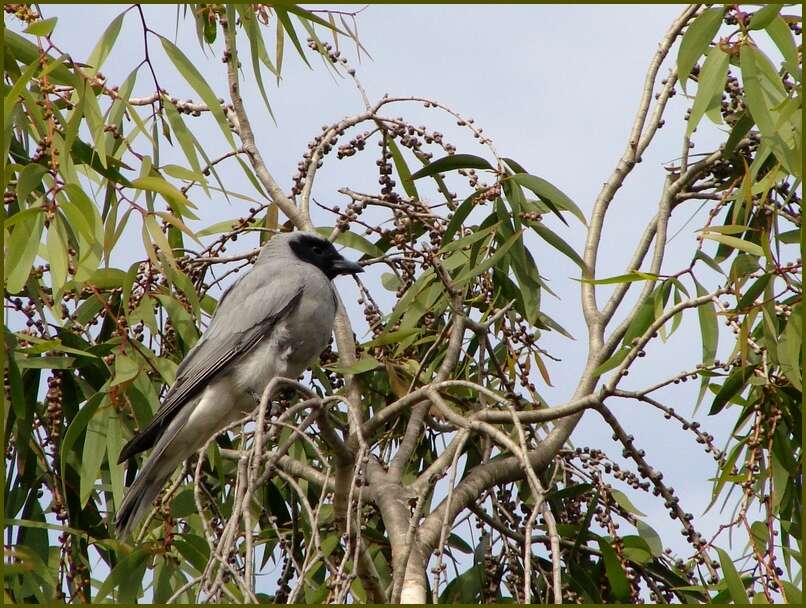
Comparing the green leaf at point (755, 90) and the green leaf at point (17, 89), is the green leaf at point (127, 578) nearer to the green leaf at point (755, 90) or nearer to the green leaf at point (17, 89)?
the green leaf at point (17, 89)

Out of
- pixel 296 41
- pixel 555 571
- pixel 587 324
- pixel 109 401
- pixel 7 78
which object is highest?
pixel 296 41

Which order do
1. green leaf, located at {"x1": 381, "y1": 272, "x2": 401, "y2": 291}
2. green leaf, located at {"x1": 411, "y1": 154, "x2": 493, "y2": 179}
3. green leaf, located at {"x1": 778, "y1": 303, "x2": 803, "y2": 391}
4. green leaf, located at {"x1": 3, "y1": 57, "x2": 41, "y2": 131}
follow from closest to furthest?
1. green leaf, located at {"x1": 3, "y1": 57, "x2": 41, "y2": 131}
2. green leaf, located at {"x1": 778, "y1": 303, "x2": 803, "y2": 391}
3. green leaf, located at {"x1": 411, "y1": 154, "x2": 493, "y2": 179}
4. green leaf, located at {"x1": 381, "y1": 272, "x2": 401, "y2": 291}

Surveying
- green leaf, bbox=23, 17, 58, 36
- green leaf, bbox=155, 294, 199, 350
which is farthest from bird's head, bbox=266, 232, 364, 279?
green leaf, bbox=23, 17, 58, 36

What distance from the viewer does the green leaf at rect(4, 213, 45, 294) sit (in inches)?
109

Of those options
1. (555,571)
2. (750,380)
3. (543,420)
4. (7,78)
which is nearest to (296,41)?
(7,78)

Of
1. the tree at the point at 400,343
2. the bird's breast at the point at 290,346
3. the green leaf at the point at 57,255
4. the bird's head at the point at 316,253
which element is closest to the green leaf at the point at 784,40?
the tree at the point at 400,343

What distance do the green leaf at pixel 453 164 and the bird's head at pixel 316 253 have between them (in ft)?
2.29

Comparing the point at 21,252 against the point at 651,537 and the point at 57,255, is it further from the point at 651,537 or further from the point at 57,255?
the point at 651,537

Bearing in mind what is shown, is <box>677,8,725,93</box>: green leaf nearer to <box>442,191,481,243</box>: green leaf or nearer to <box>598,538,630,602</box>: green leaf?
<box>442,191,481,243</box>: green leaf

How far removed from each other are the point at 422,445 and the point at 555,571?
2.08 meters

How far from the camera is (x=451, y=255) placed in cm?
390

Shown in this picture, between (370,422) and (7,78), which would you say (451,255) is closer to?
(370,422)

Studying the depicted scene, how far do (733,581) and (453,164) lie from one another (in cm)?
161

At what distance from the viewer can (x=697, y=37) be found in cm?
311
